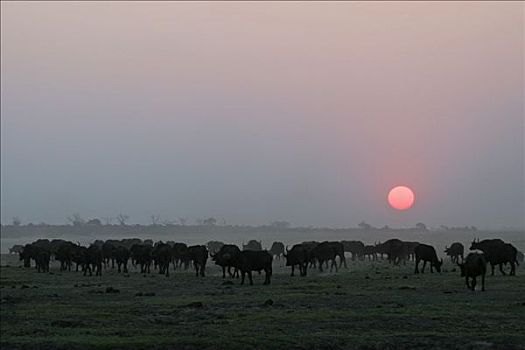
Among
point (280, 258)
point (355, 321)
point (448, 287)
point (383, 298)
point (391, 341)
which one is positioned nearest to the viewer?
point (391, 341)

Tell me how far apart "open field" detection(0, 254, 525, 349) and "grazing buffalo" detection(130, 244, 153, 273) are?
639 inches

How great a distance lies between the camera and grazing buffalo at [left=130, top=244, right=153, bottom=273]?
5949 centimetres

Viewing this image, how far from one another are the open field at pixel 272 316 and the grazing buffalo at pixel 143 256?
1622cm

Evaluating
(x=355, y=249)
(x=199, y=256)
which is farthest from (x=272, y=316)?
(x=355, y=249)

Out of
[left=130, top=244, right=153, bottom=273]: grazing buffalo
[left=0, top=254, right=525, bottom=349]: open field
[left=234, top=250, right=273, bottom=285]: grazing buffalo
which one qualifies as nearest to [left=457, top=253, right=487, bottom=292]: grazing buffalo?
[left=0, top=254, right=525, bottom=349]: open field

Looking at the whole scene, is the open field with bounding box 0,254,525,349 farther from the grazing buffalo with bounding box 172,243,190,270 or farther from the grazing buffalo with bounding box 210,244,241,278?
the grazing buffalo with bounding box 172,243,190,270

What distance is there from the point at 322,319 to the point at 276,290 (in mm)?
11765

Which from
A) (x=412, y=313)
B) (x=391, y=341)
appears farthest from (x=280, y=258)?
(x=391, y=341)

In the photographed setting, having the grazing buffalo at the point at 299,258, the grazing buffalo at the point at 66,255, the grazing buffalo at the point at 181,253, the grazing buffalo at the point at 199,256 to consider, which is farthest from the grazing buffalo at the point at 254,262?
the grazing buffalo at the point at 66,255

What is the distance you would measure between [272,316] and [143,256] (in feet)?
111

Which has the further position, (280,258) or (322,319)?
(280,258)

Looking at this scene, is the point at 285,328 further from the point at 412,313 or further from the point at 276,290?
the point at 276,290

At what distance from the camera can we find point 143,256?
5988cm

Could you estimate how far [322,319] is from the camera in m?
27.0
